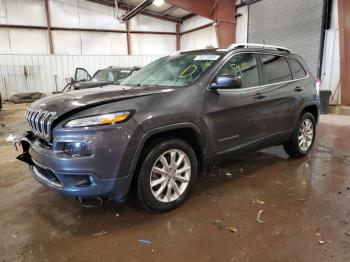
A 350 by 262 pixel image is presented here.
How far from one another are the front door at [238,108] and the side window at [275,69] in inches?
6.3

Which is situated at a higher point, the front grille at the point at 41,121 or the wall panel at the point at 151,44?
the wall panel at the point at 151,44

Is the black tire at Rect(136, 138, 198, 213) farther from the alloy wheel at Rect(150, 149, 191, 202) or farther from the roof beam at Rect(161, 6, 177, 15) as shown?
the roof beam at Rect(161, 6, 177, 15)

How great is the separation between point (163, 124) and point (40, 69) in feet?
46.9

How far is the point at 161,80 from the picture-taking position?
3.19 m

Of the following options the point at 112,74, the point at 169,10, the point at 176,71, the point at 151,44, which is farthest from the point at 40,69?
the point at 176,71

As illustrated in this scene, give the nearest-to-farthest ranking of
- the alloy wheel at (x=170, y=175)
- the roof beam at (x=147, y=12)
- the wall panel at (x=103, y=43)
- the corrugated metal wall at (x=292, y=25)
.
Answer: the alloy wheel at (x=170, y=175) < the corrugated metal wall at (x=292, y=25) < the wall panel at (x=103, y=43) < the roof beam at (x=147, y=12)

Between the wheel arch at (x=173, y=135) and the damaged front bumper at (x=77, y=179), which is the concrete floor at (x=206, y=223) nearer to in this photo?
the damaged front bumper at (x=77, y=179)

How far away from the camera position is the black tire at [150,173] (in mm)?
2484

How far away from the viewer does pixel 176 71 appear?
322 centimetres

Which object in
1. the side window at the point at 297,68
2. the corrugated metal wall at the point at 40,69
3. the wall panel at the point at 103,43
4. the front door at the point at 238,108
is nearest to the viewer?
the front door at the point at 238,108

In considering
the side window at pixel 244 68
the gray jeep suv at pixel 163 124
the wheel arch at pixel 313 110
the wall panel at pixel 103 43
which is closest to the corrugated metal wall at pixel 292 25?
the wheel arch at pixel 313 110

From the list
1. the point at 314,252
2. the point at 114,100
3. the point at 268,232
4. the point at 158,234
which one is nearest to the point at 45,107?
the point at 114,100

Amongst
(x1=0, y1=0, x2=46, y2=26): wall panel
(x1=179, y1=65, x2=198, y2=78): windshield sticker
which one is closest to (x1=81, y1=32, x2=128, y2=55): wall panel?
(x1=0, y1=0, x2=46, y2=26): wall panel

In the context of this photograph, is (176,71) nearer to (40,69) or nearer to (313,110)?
(313,110)
